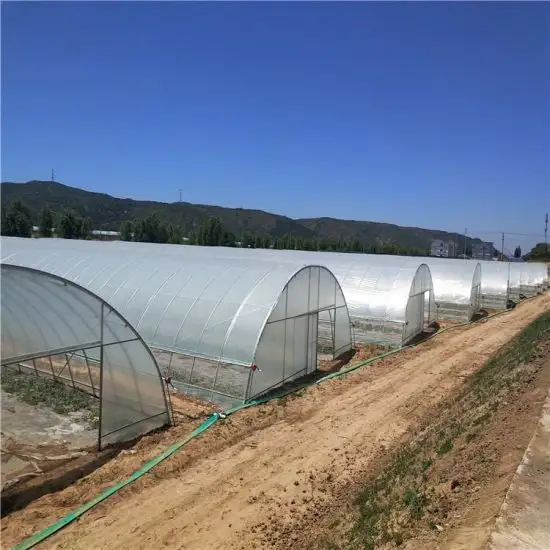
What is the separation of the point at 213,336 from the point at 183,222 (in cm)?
17956

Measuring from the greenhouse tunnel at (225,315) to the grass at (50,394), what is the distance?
2.59m

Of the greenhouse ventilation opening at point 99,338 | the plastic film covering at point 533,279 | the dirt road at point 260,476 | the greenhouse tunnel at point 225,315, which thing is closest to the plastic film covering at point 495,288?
the plastic film covering at point 533,279

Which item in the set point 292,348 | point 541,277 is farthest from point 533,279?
point 292,348

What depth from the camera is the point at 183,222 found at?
619 ft

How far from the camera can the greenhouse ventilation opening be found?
34.5ft

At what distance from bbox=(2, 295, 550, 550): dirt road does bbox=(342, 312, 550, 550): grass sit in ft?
3.02

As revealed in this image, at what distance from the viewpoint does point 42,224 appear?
71312 millimetres

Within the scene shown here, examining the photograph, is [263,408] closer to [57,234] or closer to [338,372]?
[338,372]

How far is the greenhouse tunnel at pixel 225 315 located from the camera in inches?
534

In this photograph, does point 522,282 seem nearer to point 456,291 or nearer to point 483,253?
point 456,291

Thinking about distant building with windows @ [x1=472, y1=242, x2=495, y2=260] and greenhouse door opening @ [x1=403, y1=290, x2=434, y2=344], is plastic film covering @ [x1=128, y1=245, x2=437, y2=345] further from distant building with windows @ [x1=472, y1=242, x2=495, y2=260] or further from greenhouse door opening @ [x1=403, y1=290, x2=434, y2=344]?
distant building with windows @ [x1=472, y1=242, x2=495, y2=260]

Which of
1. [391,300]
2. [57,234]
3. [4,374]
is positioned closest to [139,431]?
[4,374]

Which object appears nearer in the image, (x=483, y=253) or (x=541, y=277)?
(x=541, y=277)

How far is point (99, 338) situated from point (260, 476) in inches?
188
